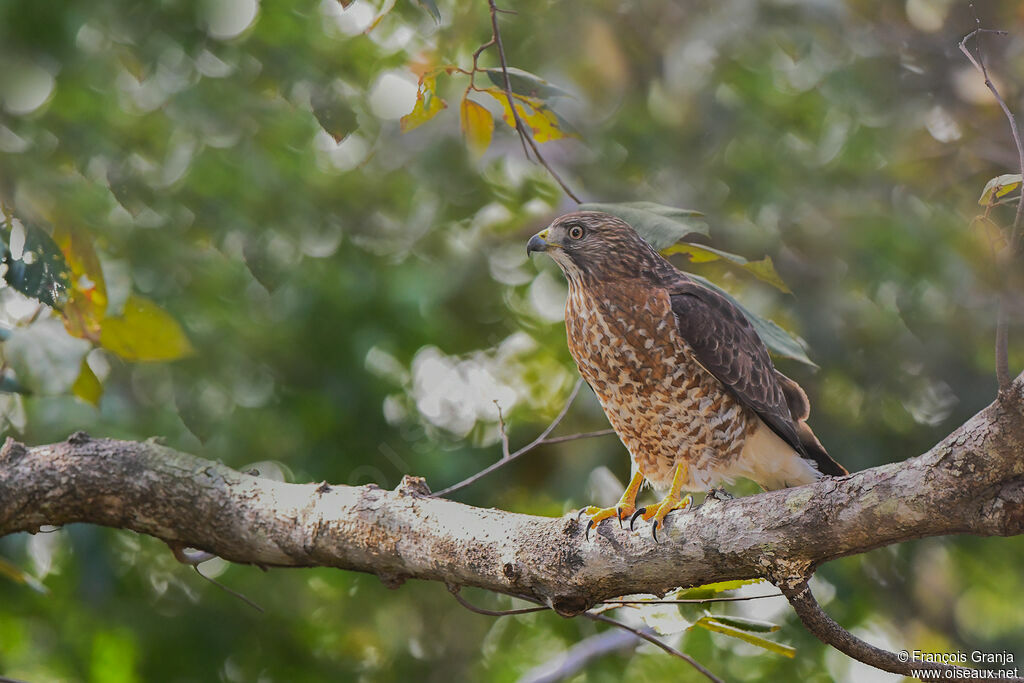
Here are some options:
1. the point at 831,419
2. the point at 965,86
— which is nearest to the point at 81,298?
the point at 831,419

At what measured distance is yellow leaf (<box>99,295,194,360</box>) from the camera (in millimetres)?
3201

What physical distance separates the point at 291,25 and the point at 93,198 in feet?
5.90

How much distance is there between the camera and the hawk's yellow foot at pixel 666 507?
240 centimetres

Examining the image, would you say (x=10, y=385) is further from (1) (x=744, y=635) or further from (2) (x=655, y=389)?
(1) (x=744, y=635)

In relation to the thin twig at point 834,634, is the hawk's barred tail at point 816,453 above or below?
below

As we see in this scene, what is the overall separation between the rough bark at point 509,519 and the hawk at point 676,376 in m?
0.71

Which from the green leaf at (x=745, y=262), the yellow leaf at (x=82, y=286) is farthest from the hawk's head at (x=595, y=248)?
the yellow leaf at (x=82, y=286)

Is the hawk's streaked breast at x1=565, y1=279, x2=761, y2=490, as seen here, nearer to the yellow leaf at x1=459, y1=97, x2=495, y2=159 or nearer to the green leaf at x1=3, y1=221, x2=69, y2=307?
the yellow leaf at x1=459, y1=97, x2=495, y2=159

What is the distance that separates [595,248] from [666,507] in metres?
1.09

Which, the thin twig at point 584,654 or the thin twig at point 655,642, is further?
the thin twig at point 584,654

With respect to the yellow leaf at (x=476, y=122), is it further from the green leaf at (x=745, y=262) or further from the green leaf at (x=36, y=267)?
the green leaf at (x=36, y=267)

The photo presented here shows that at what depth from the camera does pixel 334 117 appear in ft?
10.9

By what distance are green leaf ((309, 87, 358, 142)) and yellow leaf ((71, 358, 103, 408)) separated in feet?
3.47

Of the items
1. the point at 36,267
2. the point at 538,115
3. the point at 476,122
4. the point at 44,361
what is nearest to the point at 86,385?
the point at 44,361
